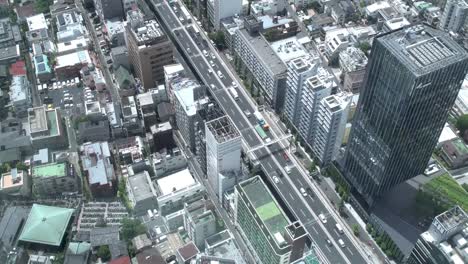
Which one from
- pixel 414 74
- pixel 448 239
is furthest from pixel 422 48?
pixel 448 239

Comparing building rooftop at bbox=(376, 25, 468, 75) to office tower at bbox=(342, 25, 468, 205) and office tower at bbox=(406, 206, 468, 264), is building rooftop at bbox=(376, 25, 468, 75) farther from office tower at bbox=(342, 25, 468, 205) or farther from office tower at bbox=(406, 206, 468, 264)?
office tower at bbox=(406, 206, 468, 264)

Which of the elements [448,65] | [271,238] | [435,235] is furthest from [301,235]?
[448,65]

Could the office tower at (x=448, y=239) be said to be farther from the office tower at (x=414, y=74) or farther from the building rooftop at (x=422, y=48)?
the building rooftop at (x=422, y=48)

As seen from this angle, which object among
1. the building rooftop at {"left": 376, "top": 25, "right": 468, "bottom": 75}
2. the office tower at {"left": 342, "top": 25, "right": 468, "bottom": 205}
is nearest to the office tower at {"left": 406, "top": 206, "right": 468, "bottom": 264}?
the office tower at {"left": 342, "top": 25, "right": 468, "bottom": 205}

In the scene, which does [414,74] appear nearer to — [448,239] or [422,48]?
[422,48]

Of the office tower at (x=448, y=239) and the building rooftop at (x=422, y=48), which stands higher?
the building rooftop at (x=422, y=48)

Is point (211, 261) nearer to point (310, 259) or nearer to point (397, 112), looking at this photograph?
point (310, 259)

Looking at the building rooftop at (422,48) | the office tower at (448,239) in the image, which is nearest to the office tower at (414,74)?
the building rooftop at (422,48)
